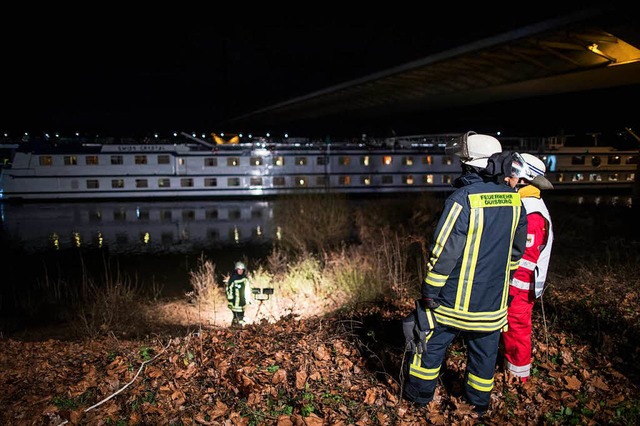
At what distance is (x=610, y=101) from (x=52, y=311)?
23143mm

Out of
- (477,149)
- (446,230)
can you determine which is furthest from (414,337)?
(477,149)

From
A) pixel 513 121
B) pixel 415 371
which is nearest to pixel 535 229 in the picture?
pixel 415 371

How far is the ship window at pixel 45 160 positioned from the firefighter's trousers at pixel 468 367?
29.7m

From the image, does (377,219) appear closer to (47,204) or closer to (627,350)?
(627,350)

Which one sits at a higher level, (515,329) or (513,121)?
(513,121)

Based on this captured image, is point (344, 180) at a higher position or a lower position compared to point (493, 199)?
lower

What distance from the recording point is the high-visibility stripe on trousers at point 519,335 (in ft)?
12.3

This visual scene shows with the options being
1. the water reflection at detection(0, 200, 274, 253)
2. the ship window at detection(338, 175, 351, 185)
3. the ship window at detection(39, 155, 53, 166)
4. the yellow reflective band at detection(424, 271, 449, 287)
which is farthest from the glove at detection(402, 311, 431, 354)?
the ship window at detection(39, 155, 53, 166)

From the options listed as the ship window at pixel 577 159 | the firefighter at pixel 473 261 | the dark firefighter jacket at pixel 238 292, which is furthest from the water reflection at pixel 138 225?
the ship window at pixel 577 159

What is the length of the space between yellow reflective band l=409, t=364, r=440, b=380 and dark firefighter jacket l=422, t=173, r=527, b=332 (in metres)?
0.45

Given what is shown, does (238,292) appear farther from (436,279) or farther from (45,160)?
(45,160)

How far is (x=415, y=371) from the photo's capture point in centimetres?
331

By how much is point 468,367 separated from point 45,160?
30306 mm

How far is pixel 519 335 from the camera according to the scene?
381 centimetres
